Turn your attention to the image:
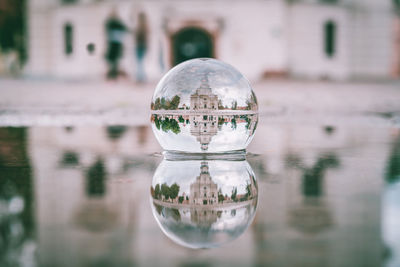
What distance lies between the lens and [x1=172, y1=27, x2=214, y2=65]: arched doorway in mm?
30891

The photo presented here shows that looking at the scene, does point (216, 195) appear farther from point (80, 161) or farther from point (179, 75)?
point (80, 161)

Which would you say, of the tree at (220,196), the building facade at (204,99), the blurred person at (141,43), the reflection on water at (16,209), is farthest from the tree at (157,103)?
the blurred person at (141,43)

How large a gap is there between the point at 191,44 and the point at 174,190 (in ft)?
92.7

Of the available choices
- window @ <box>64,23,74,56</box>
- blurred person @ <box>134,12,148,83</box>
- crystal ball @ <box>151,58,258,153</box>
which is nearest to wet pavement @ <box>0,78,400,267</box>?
crystal ball @ <box>151,58,258,153</box>

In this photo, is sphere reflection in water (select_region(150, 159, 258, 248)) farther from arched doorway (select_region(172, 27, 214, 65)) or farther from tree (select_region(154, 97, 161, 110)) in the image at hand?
arched doorway (select_region(172, 27, 214, 65))

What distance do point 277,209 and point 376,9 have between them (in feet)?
113

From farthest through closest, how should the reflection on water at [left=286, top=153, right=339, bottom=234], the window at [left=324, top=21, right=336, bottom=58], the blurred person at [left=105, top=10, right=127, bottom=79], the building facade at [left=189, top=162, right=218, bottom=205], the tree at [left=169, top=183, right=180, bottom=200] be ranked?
the window at [left=324, top=21, right=336, bottom=58], the blurred person at [left=105, top=10, right=127, bottom=79], the tree at [left=169, top=183, right=180, bottom=200], the building facade at [left=189, top=162, right=218, bottom=205], the reflection on water at [left=286, top=153, right=339, bottom=234]

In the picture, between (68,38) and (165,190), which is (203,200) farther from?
(68,38)

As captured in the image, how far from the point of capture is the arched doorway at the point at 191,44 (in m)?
30.9

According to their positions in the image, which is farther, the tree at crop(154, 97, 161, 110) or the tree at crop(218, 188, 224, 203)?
the tree at crop(154, 97, 161, 110)

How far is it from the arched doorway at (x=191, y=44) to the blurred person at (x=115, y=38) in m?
3.43

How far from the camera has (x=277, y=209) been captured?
120 inches

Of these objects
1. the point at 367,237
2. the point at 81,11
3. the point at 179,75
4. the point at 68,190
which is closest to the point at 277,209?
the point at 367,237

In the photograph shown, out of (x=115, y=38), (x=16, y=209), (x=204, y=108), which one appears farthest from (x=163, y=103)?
(x=115, y=38)
